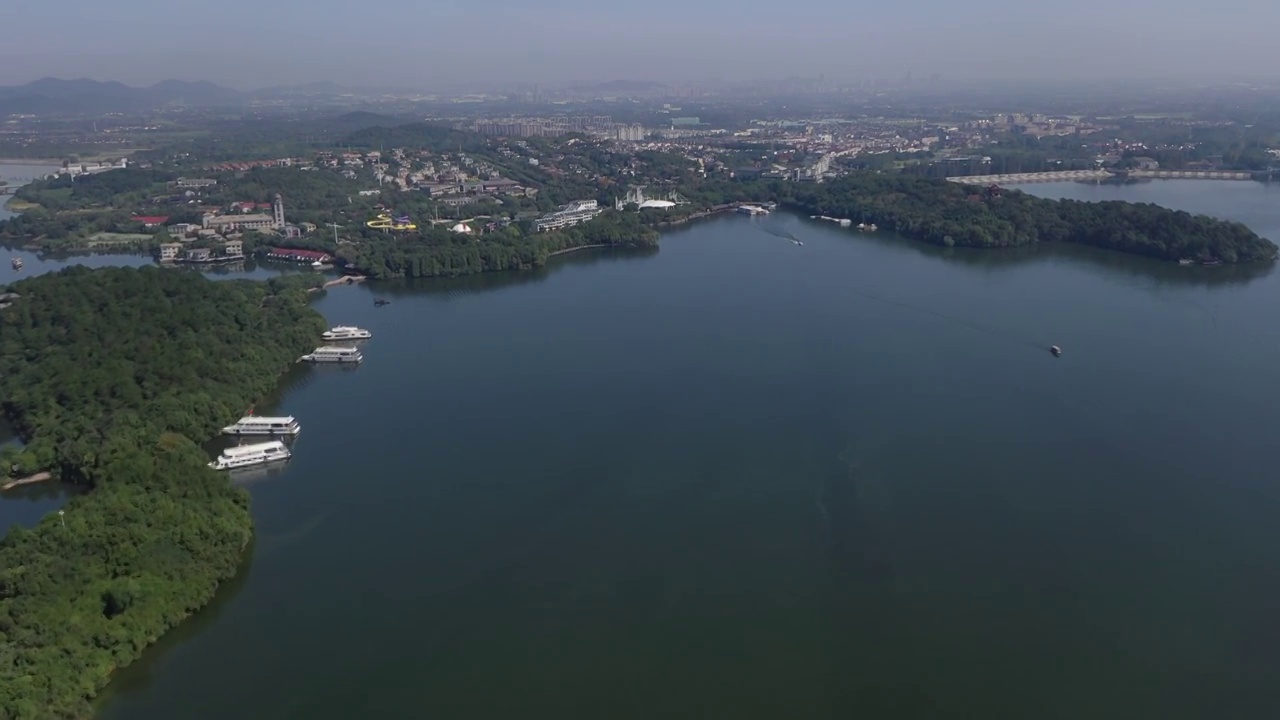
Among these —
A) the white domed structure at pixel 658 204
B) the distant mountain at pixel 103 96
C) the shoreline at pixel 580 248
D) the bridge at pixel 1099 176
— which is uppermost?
the distant mountain at pixel 103 96

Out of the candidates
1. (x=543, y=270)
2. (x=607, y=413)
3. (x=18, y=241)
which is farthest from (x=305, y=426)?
(x=18, y=241)

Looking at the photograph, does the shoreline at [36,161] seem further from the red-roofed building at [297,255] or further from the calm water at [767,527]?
the calm water at [767,527]

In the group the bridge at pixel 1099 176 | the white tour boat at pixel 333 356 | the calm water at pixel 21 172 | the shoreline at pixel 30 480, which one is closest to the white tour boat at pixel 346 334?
the white tour boat at pixel 333 356

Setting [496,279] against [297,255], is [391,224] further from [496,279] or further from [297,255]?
[496,279]

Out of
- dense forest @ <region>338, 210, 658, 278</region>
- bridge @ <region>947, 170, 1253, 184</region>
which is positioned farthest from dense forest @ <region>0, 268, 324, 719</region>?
bridge @ <region>947, 170, 1253, 184</region>

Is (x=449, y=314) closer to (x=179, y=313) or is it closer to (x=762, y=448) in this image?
(x=179, y=313)

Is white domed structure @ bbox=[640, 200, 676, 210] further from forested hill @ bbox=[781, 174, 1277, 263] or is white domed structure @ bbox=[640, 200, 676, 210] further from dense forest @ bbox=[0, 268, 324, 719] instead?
dense forest @ bbox=[0, 268, 324, 719]
